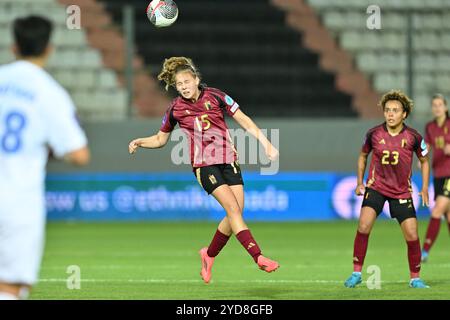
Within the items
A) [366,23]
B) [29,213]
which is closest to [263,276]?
[29,213]

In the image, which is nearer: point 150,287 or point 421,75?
point 150,287

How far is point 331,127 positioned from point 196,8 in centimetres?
417

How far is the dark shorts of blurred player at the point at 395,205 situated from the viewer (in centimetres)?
987

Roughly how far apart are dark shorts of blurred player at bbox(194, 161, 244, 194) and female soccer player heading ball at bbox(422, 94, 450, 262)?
425 cm

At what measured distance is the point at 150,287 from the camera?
395 inches

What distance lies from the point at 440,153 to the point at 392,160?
4.19 m

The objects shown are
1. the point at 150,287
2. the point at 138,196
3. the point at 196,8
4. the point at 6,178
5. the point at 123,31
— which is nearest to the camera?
the point at 6,178

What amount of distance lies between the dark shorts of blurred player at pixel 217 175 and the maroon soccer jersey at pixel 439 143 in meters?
4.80

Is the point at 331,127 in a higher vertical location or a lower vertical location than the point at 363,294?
higher

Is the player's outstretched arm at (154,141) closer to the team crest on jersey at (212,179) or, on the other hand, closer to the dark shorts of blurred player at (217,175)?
the dark shorts of blurred player at (217,175)

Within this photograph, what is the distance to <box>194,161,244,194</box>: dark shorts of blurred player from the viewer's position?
9.69 m

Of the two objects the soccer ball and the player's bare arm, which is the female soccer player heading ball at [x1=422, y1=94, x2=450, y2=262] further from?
the player's bare arm

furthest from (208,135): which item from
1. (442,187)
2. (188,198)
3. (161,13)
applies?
(188,198)

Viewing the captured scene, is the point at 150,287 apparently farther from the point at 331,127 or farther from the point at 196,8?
the point at 196,8
